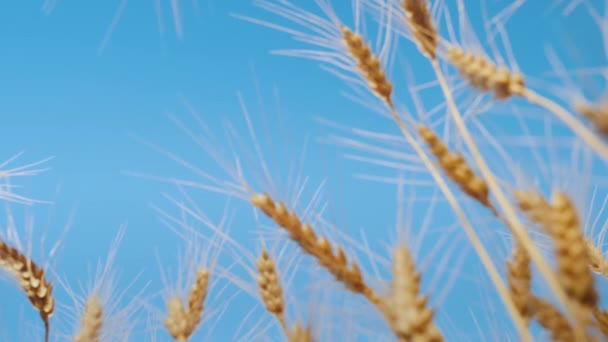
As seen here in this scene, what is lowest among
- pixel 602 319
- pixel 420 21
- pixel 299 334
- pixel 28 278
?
pixel 602 319

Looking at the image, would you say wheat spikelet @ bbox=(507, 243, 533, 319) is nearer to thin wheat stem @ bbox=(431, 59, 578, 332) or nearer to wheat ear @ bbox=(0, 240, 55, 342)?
thin wheat stem @ bbox=(431, 59, 578, 332)

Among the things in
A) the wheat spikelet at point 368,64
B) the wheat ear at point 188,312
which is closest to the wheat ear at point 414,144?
the wheat spikelet at point 368,64

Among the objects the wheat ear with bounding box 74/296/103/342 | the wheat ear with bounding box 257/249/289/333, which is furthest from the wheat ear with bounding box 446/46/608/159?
the wheat ear with bounding box 74/296/103/342

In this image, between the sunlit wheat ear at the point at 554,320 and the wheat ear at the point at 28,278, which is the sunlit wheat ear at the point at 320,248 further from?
the wheat ear at the point at 28,278

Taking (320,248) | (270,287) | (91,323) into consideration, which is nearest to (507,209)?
(320,248)

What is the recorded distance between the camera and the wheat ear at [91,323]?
1.55 metres

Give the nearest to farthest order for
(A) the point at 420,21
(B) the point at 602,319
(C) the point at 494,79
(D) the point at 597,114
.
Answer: (D) the point at 597,114 < (C) the point at 494,79 < (B) the point at 602,319 < (A) the point at 420,21

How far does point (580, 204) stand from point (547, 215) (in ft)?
0.41

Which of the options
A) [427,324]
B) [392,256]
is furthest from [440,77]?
[427,324]

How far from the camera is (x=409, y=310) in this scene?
2.68 feet

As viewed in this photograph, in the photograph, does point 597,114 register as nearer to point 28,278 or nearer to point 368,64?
point 368,64

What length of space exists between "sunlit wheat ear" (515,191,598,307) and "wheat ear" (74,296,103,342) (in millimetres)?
1052

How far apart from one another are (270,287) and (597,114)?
2.38 feet

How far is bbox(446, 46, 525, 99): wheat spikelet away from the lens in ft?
3.12
